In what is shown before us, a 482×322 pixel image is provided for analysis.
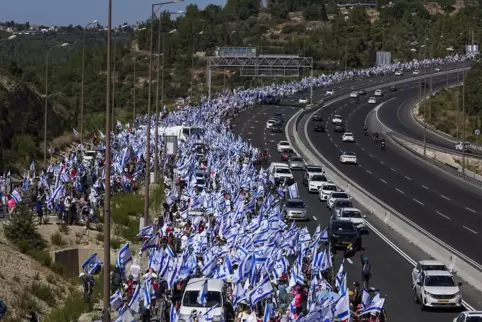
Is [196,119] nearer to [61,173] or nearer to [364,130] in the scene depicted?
[364,130]

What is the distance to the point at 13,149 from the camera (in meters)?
69.1

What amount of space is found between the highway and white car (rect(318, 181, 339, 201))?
110 inches

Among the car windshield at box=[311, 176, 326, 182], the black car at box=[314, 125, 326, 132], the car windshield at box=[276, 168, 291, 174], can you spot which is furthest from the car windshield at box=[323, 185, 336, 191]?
the black car at box=[314, 125, 326, 132]

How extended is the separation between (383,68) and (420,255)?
119m

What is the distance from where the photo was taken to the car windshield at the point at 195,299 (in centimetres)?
2375

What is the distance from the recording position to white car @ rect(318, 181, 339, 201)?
51.7 m

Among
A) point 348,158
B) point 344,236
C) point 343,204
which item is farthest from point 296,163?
point 344,236

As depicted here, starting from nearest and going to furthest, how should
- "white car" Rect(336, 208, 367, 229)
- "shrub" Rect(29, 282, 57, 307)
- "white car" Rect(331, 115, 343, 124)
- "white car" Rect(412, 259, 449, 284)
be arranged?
"shrub" Rect(29, 282, 57, 307) → "white car" Rect(412, 259, 449, 284) → "white car" Rect(336, 208, 367, 229) → "white car" Rect(331, 115, 343, 124)

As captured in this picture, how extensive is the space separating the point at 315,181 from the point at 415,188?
7325mm

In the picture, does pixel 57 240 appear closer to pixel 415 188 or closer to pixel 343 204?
pixel 343 204

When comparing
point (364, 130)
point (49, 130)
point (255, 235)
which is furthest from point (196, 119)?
point (255, 235)

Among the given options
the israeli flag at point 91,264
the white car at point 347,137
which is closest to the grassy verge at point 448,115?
the white car at point 347,137

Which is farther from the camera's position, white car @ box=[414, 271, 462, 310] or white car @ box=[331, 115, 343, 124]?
white car @ box=[331, 115, 343, 124]

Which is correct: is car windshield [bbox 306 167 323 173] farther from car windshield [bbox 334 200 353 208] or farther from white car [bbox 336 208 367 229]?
white car [bbox 336 208 367 229]
